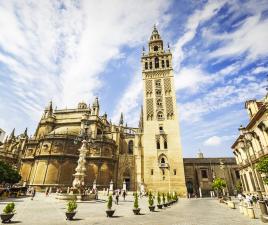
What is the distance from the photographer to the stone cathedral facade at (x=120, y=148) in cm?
3712

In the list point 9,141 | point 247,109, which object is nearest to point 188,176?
point 247,109

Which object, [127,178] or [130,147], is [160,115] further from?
[127,178]

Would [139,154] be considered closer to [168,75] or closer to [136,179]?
[136,179]

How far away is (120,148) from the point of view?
46.5 metres

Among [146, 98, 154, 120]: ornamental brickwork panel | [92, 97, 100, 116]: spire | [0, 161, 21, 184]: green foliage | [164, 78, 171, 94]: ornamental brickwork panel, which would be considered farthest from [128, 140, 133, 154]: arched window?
[0, 161, 21, 184]: green foliage

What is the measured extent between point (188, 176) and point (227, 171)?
9.50 meters

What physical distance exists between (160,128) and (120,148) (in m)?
12.2

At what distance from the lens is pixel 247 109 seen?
26.4 m

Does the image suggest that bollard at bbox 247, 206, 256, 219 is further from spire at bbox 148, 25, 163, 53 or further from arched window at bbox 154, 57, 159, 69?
spire at bbox 148, 25, 163, 53

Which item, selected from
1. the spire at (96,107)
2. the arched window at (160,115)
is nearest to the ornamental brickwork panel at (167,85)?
the arched window at (160,115)

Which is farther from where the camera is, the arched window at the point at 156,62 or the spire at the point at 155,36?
the spire at the point at 155,36

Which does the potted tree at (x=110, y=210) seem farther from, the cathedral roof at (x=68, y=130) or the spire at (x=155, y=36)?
the spire at (x=155, y=36)

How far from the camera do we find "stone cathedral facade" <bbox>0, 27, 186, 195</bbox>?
37125 mm

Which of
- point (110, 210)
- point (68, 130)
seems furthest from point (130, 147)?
point (110, 210)
